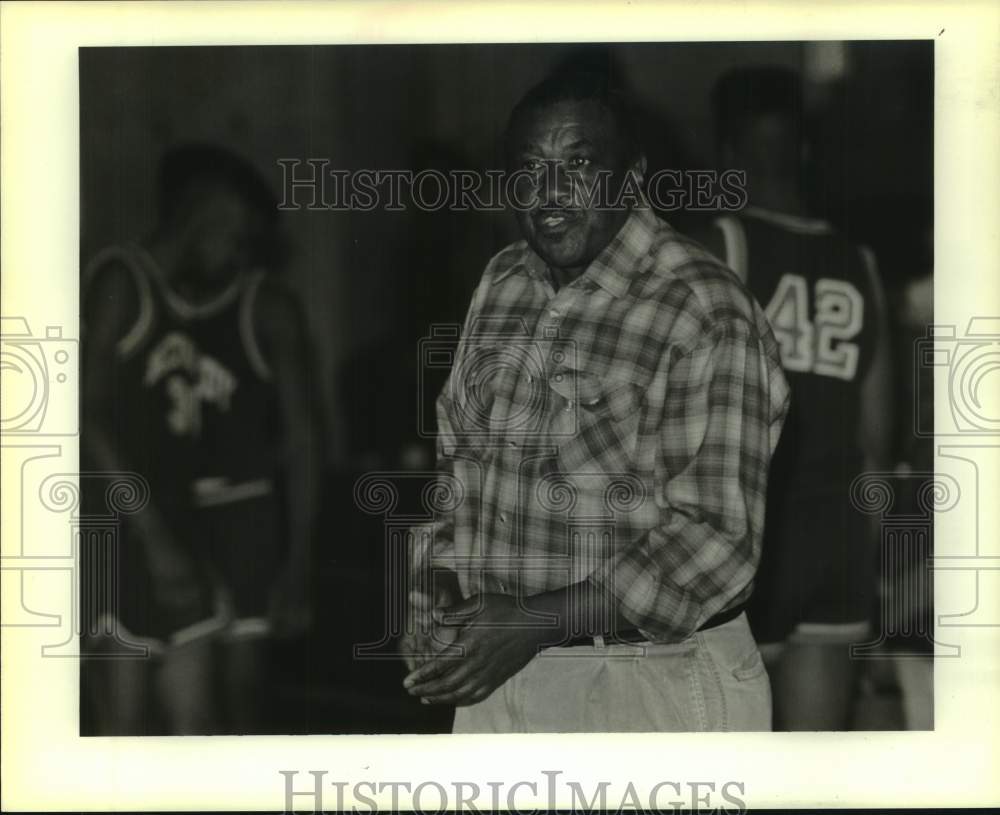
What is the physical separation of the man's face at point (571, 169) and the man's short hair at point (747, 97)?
1.06 feet

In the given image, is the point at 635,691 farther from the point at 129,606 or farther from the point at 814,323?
the point at 129,606

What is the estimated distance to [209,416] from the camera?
10.9 ft

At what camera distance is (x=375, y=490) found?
3.31 m

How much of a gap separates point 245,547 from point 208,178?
1.20m

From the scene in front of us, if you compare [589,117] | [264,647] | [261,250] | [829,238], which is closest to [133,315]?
[261,250]

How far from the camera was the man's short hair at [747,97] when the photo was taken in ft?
10.8

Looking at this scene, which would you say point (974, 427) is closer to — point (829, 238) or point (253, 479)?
point (829, 238)

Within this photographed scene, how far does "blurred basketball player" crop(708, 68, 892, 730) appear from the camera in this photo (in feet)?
10.8

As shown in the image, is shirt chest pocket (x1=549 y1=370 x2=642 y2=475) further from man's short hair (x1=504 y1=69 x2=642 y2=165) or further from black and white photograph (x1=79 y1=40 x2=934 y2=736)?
man's short hair (x1=504 y1=69 x2=642 y2=165)

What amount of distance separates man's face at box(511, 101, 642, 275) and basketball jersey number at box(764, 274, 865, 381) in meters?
0.59

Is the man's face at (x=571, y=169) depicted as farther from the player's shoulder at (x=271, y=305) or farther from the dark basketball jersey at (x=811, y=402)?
the player's shoulder at (x=271, y=305)

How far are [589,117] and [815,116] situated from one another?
0.74 m

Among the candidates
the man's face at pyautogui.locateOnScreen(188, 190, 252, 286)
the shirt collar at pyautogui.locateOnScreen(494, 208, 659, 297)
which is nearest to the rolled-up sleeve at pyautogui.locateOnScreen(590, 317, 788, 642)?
the shirt collar at pyautogui.locateOnScreen(494, 208, 659, 297)

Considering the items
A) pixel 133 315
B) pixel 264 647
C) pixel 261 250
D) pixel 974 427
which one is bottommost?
pixel 264 647
